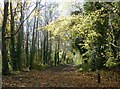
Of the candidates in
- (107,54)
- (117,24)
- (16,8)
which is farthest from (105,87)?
(16,8)

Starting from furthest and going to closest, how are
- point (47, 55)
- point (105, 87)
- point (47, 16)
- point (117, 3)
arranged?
point (47, 55) < point (47, 16) < point (105, 87) < point (117, 3)

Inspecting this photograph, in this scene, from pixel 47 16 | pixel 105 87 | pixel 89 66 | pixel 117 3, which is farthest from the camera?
pixel 47 16

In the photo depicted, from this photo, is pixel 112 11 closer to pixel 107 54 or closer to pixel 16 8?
pixel 107 54

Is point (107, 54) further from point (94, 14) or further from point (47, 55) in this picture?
point (47, 55)

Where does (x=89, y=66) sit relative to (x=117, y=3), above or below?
below

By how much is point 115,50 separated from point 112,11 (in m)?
1.18

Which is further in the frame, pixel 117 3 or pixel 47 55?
pixel 47 55

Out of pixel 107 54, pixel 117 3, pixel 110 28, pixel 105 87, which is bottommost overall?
pixel 105 87

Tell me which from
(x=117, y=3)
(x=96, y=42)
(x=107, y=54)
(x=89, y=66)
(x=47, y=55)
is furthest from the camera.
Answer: (x=47, y=55)

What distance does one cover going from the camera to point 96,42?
28.6ft

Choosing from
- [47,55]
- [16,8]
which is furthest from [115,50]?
[47,55]

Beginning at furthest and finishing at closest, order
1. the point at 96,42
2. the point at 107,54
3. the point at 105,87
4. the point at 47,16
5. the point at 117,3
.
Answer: the point at 47,16
the point at 96,42
the point at 107,54
the point at 105,87
the point at 117,3

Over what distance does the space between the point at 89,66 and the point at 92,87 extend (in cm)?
Answer: 513

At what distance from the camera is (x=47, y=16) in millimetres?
17453
